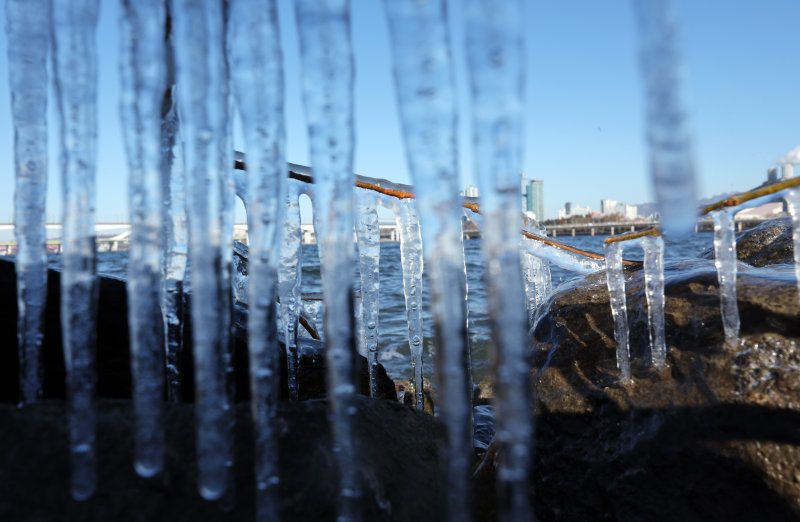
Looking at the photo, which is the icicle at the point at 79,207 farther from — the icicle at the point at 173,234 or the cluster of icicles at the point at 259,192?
the icicle at the point at 173,234

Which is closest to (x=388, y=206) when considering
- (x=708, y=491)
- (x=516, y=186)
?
(x=708, y=491)

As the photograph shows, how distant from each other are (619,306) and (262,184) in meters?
2.41

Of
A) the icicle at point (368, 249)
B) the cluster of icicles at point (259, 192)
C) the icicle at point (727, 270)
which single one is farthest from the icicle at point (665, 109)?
the icicle at point (368, 249)

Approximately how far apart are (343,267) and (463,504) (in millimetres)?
777

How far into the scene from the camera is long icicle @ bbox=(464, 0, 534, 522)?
4.47 feet

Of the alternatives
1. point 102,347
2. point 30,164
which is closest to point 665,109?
point 30,164

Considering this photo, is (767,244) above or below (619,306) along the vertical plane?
above

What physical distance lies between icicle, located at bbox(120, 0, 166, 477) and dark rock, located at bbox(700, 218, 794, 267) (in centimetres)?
560

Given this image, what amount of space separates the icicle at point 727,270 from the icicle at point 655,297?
11.9 inches

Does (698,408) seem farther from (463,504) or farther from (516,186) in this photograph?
(516,186)

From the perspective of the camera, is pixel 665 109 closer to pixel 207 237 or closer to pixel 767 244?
pixel 207 237

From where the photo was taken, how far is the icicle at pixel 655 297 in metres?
3.01

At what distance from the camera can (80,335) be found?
182 cm

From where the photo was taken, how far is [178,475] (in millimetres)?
Result: 1821
